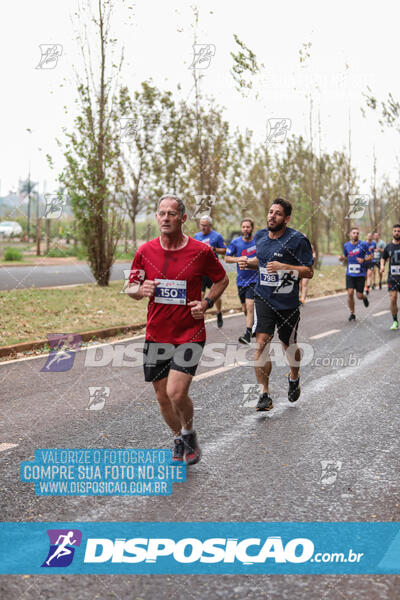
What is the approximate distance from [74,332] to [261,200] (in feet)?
65.8

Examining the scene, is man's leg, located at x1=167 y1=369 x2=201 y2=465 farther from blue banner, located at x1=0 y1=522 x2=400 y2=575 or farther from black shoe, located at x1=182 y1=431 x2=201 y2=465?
blue banner, located at x1=0 y1=522 x2=400 y2=575

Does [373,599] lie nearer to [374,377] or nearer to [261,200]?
[374,377]

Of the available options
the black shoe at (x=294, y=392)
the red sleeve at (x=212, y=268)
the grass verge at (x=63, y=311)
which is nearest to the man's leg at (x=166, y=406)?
the red sleeve at (x=212, y=268)

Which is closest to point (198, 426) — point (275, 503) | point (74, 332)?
point (275, 503)

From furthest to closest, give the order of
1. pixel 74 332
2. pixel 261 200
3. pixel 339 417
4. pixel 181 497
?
pixel 261 200 < pixel 74 332 < pixel 339 417 < pixel 181 497

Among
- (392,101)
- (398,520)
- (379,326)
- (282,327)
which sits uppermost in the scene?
(392,101)

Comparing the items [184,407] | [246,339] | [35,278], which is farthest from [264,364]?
[35,278]

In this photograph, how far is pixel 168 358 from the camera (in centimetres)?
467

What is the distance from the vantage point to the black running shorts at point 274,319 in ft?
21.7

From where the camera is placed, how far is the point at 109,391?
24.0 feet

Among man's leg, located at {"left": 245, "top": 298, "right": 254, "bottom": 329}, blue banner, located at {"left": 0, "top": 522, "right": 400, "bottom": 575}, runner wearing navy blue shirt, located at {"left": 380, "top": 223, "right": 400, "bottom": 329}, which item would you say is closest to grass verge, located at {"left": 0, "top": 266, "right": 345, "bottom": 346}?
man's leg, located at {"left": 245, "top": 298, "right": 254, "bottom": 329}

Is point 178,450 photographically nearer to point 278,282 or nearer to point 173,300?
point 173,300

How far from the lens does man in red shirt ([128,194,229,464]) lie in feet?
15.1

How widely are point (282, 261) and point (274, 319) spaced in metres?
0.58
